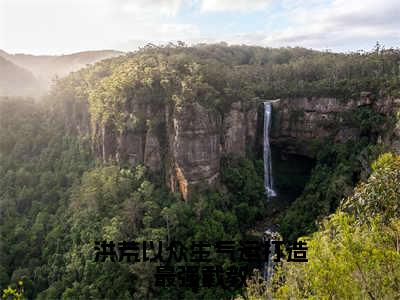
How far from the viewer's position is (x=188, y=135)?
64.2 ft

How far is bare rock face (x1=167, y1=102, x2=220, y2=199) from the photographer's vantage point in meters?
19.5

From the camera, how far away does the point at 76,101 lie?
26016 mm

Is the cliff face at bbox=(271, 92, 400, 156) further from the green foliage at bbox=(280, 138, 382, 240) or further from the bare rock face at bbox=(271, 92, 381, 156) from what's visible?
the green foliage at bbox=(280, 138, 382, 240)

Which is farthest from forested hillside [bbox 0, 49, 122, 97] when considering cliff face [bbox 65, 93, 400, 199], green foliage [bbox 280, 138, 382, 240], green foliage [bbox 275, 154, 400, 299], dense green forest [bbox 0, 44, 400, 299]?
green foliage [bbox 275, 154, 400, 299]

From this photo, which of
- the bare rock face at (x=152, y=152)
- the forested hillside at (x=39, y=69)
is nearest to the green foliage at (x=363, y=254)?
the bare rock face at (x=152, y=152)

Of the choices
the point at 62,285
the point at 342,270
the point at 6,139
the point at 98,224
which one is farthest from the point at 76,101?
the point at 342,270

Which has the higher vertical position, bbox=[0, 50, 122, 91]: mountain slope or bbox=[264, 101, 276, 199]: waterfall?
bbox=[0, 50, 122, 91]: mountain slope

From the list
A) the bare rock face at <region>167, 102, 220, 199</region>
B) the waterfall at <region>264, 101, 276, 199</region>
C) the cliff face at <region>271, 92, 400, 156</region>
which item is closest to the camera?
the bare rock face at <region>167, 102, 220, 199</region>

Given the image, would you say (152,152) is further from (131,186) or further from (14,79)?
(14,79)

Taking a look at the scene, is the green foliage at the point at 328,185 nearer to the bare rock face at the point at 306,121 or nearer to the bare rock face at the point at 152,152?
the bare rock face at the point at 306,121

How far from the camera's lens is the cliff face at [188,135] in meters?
19.6

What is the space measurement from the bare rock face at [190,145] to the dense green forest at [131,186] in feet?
2.11

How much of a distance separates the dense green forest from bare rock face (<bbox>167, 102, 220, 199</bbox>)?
64 cm

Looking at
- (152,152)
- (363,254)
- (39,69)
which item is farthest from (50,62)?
(363,254)
